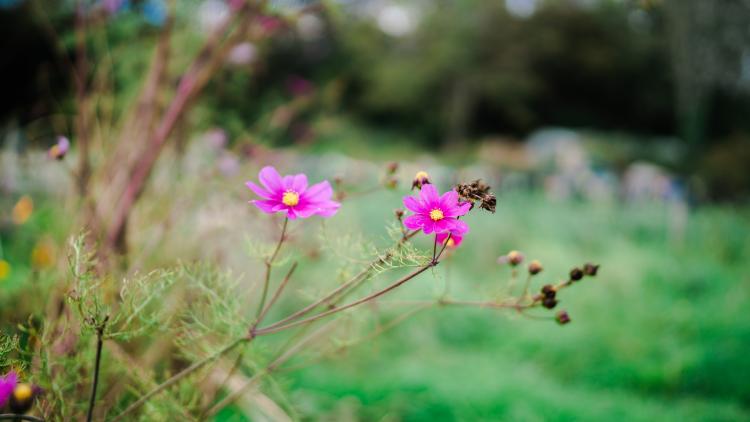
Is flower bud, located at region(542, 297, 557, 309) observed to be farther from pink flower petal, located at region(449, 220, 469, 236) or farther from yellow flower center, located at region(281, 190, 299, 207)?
yellow flower center, located at region(281, 190, 299, 207)

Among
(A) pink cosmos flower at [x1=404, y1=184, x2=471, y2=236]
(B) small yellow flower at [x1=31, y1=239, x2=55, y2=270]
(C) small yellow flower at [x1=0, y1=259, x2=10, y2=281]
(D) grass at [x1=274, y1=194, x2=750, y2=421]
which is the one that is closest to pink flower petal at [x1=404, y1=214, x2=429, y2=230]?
(A) pink cosmos flower at [x1=404, y1=184, x2=471, y2=236]

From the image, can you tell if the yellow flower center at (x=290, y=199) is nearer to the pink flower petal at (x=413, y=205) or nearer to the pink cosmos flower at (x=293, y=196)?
the pink cosmos flower at (x=293, y=196)

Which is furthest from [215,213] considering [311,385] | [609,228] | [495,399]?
[609,228]

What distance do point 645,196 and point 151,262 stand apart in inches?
216

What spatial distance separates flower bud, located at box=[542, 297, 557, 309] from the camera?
554 millimetres

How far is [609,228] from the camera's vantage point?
3898mm

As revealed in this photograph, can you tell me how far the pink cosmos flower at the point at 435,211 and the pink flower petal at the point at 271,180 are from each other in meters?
0.14

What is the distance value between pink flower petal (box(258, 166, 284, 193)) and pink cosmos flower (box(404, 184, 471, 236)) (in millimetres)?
141

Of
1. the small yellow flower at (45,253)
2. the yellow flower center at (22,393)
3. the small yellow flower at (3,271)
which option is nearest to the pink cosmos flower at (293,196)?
the yellow flower center at (22,393)

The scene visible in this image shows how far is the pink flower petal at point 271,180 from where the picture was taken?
0.50m

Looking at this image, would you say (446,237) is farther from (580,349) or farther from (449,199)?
(580,349)

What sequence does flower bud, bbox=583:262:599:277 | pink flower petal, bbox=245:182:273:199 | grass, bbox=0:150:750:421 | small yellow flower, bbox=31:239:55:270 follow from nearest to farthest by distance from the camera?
pink flower petal, bbox=245:182:273:199 < flower bud, bbox=583:262:599:277 < small yellow flower, bbox=31:239:55:270 < grass, bbox=0:150:750:421

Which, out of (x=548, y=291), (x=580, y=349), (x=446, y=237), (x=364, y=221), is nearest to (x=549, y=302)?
(x=548, y=291)

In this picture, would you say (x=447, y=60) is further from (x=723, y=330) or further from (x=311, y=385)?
(x=311, y=385)
